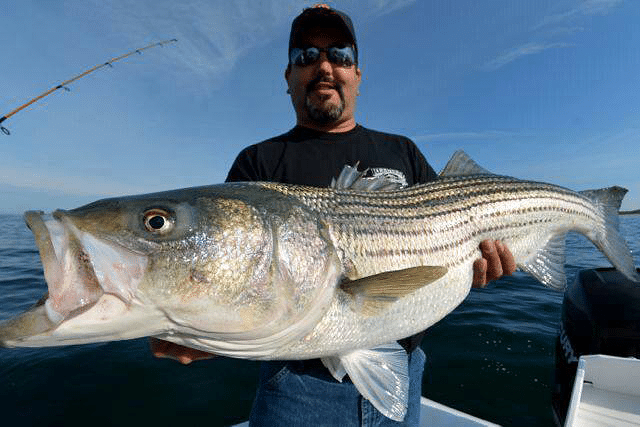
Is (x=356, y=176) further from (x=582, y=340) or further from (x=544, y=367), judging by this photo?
(x=544, y=367)

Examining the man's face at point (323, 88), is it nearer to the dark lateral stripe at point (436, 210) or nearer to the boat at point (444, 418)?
the dark lateral stripe at point (436, 210)

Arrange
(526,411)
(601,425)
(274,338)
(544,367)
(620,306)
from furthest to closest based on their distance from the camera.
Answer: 1. (544,367)
2. (526,411)
3. (620,306)
4. (601,425)
5. (274,338)

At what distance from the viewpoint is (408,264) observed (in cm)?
239

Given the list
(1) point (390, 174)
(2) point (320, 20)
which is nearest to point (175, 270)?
(1) point (390, 174)

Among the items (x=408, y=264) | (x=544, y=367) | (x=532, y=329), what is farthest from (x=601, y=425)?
(x=532, y=329)

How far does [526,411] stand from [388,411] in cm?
384

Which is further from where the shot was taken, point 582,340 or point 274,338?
point 582,340

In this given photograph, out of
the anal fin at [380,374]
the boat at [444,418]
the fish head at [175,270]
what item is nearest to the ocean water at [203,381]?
the boat at [444,418]

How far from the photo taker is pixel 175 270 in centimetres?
169

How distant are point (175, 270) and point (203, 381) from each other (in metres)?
5.00

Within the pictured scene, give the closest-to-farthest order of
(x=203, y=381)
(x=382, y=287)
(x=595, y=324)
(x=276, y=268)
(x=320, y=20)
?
(x=276, y=268), (x=382, y=287), (x=320, y=20), (x=595, y=324), (x=203, y=381)

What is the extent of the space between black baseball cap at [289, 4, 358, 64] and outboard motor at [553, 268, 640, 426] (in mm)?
4550

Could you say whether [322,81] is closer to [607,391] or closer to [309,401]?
[309,401]

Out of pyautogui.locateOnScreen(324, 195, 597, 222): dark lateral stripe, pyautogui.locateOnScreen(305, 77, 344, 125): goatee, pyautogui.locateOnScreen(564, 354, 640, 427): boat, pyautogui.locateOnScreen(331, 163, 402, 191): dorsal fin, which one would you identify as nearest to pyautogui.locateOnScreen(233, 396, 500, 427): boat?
pyautogui.locateOnScreen(564, 354, 640, 427): boat
